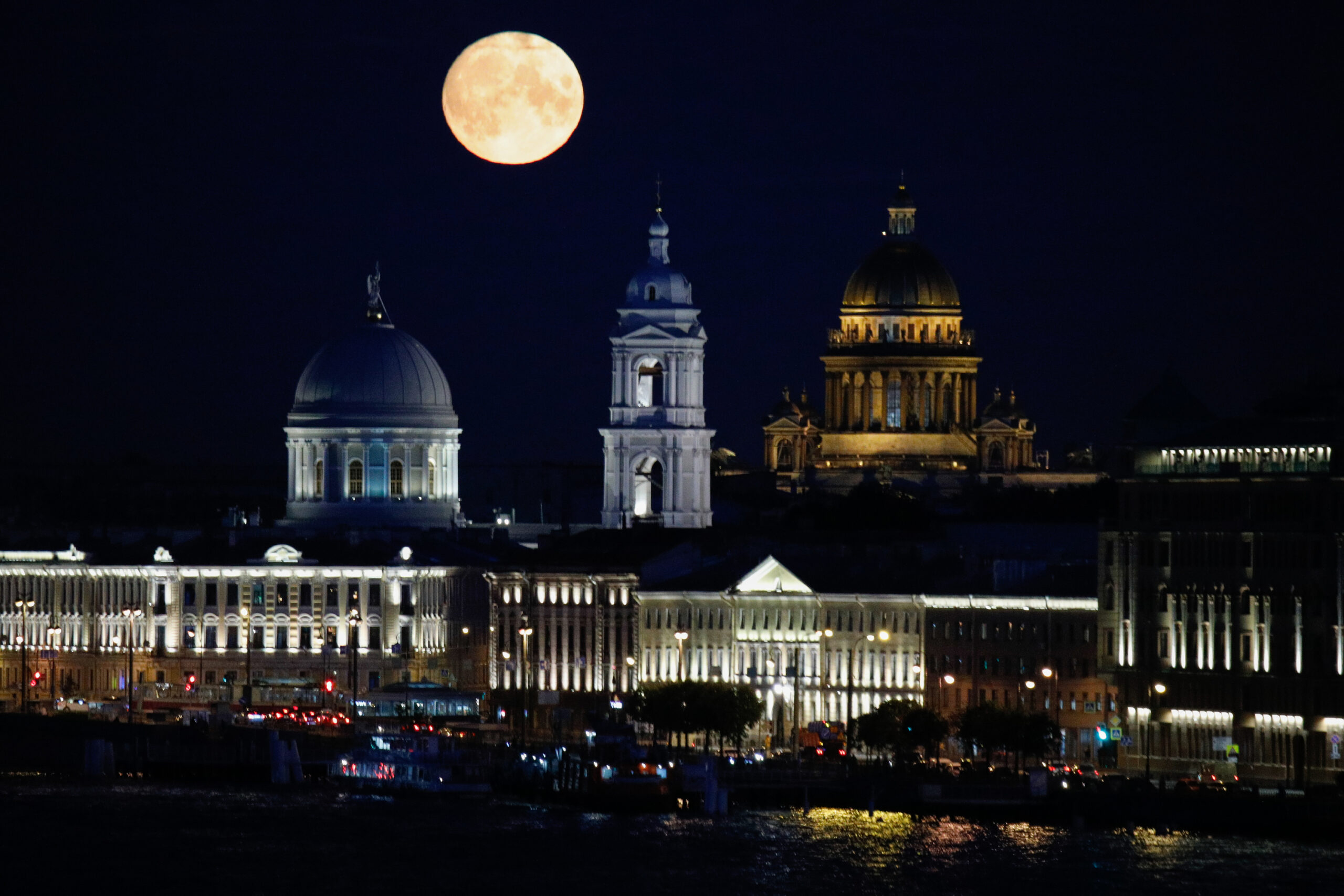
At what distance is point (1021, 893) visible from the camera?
13762 centimetres

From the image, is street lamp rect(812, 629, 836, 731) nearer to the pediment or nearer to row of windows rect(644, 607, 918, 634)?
row of windows rect(644, 607, 918, 634)

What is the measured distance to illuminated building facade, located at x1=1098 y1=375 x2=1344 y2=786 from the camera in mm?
158000

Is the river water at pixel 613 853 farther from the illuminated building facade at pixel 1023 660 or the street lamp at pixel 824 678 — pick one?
the street lamp at pixel 824 678

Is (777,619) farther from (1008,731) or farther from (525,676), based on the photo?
(1008,731)

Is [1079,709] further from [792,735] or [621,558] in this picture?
[621,558]

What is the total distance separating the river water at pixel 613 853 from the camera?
140 metres

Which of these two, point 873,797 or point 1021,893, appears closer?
point 1021,893

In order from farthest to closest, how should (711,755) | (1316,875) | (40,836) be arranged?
(711,755)
(40,836)
(1316,875)

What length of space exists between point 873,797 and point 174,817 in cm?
1961

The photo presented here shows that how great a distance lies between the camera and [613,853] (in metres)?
147

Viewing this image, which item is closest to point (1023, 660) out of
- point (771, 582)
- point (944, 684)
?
point (944, 684)

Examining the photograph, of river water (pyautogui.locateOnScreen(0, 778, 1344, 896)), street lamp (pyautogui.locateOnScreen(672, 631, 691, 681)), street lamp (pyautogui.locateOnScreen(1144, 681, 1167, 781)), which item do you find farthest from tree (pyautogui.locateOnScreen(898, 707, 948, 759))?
street lamp (pyautogui.locateOnScreen(672, 631, 691, 681))

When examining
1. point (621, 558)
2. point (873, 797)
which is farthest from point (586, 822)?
point (621, 558)

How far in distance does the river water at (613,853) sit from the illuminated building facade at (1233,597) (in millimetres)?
10681
